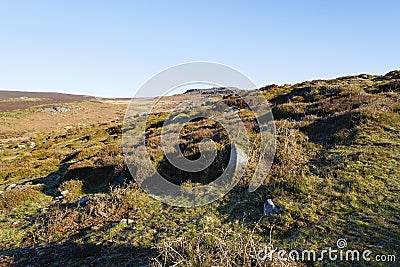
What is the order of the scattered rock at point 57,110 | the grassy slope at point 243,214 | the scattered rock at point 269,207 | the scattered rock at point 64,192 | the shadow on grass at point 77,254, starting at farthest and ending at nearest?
1. the scattered rock at point 57,110
2. the scattered rock at point 64,192
3. the scattered rock at point 269,207
4. the shadow on grass at point 77,254
5. the grassy slope at point 243,214

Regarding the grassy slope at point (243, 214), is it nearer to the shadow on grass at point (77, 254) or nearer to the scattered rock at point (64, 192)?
the shadow on grass at point (77, 254)

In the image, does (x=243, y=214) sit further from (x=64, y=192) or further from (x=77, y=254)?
(x=64, y=192)

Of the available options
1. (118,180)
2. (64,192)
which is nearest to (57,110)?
(64,192)

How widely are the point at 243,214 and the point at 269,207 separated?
724 millimetres

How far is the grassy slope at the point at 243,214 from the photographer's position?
571 centimetres

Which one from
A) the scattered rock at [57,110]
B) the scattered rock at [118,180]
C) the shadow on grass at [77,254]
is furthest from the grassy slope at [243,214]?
the scattered rock at [57,110]

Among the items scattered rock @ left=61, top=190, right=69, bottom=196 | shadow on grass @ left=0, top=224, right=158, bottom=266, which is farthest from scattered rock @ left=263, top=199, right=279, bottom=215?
scattered rock @ left=61, top=190, right=69, bottom=196

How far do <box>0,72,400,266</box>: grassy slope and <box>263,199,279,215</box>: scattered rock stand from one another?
16 centimetres

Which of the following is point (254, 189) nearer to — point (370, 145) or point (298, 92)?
point (370, 145)

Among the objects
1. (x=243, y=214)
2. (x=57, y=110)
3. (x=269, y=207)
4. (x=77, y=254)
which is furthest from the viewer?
(x=57, y=110)

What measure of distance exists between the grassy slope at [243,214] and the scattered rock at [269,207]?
0.51 ft

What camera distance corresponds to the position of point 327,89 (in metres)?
24.5

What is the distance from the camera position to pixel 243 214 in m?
7.53

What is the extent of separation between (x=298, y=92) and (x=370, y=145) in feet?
57.5
